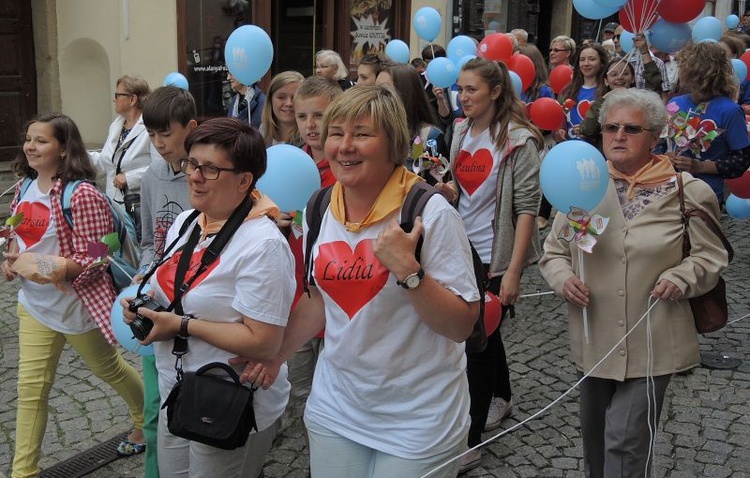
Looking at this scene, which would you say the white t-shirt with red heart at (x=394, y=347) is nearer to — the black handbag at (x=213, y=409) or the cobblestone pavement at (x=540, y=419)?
the black handbag at (x=213, y=409)

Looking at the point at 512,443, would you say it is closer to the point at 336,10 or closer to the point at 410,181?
the point at 410,181

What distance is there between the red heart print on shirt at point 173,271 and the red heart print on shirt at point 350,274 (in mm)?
386

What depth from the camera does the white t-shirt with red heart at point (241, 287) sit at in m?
2.45

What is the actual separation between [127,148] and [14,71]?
5335 mm

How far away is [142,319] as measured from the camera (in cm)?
246

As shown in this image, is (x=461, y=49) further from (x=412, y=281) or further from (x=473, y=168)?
(x=412, y=281)

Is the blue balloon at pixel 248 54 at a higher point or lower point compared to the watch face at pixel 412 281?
higher

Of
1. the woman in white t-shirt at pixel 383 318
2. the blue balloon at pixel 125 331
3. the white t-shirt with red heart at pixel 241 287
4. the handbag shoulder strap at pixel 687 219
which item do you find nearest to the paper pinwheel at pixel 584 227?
the handbag shoulder strap at pixel 687 219

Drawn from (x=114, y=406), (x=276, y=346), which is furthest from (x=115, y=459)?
(x=276, y=346)

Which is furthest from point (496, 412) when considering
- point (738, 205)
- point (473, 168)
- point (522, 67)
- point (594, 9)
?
point (522, 67)

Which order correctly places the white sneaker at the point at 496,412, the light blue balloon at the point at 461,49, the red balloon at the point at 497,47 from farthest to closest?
the light blue balloon at the point at 461,49 < the red balloon at the point at 497,47 < the white sneaker at the point at 496,412

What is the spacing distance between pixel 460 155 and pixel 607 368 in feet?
4.83

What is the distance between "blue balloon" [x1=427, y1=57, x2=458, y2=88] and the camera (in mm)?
6668

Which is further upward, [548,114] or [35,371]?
[548,114]
